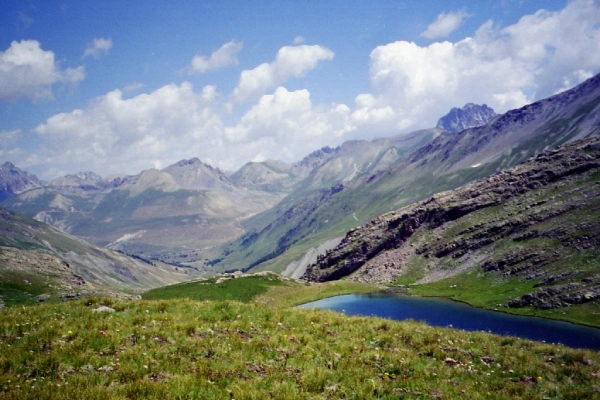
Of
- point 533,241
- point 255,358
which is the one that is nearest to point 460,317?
point 533,241

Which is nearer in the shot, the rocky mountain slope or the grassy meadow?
the grassy meadow

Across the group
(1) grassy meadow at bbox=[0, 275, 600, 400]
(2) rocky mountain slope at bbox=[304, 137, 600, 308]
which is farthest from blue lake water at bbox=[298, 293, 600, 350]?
(1) grassy meadow at bbox=[0, 275, 600, 400]

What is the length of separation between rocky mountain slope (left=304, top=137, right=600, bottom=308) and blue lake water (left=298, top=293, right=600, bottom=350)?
44.6 ft

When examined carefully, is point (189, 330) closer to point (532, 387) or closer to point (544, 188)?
point (532, 387)

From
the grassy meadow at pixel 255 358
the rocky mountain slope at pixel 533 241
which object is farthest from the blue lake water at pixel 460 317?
the grassy meadow at pixel 255 358

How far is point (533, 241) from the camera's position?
472ft

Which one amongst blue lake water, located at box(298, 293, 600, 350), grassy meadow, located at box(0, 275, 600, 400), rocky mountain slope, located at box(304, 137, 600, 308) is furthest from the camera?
rocky mountain slope, located at box(304, 137, 600, 308)

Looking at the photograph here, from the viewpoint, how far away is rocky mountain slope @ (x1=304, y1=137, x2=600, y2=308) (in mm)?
115500

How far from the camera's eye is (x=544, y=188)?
582ft

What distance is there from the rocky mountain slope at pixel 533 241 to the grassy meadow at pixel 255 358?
4495 inches

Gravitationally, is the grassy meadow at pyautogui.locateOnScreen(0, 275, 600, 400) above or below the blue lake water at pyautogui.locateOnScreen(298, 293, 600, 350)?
above

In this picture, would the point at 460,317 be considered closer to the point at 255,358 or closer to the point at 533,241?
the point at 533,241

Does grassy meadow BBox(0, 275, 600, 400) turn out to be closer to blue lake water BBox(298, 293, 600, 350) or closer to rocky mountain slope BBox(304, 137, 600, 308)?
blue lake water BBox(298, 293, 600, 350)

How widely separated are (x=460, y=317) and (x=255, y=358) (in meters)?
112
